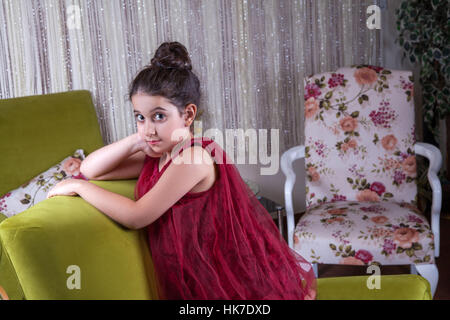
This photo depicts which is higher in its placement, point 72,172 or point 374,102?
point 374,102

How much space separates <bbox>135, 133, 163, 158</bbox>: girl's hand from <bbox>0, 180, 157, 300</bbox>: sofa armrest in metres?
0.20

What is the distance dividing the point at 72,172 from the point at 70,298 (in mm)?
1296

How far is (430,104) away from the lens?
2.81 meters

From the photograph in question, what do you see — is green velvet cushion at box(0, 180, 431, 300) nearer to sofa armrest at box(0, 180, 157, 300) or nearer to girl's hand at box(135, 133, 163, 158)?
sofa armrest at box(0, 180, 157, 300)

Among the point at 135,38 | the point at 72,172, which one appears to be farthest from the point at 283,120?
the point at 72,172

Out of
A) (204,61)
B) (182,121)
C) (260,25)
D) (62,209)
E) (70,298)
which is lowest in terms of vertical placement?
(70,298)

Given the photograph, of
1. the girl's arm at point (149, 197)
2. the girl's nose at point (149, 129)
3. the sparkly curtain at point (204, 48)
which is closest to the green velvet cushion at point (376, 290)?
the girl's arm at point (149, 197)

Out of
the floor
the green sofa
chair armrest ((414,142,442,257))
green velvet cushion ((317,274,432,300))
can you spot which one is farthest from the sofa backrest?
chair armrest ((414,142,442,257))

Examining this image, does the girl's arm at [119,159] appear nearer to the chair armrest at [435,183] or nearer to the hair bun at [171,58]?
the hair bun at [171,58]

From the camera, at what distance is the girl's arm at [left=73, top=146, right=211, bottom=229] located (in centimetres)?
107

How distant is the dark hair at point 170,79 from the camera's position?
1178 mm

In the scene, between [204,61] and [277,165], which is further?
[277,165]

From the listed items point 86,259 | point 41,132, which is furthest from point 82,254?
point 41,132

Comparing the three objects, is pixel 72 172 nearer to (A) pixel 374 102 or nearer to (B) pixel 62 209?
(B) pixel 62 209
